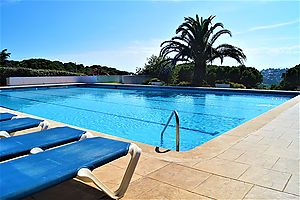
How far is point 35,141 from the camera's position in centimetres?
288

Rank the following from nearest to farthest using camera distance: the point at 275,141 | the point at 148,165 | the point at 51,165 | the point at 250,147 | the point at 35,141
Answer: the point at 51,165
the point at 35,141
the point at 148,165
the point at 250,147
the point at 275,141

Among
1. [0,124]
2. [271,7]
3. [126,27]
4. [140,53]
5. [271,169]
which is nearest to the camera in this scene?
[271,169]

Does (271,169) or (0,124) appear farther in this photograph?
(0,124)

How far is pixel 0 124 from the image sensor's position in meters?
3.85

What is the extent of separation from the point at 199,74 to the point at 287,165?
15509 mm

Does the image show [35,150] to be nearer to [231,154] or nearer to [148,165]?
[148,165]

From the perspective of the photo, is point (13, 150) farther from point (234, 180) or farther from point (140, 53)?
point (140, 53)

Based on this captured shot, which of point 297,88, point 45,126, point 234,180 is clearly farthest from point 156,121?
point 297,88

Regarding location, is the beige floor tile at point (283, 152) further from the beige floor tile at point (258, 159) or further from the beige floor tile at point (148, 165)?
the beige floor tile at point (148, 165)

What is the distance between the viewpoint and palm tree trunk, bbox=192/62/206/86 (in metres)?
18.2

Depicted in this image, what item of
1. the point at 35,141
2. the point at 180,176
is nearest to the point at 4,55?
the point at 35,141

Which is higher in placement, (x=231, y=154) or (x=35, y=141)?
(x=35, y=141)

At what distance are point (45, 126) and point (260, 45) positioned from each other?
1411 centimetres

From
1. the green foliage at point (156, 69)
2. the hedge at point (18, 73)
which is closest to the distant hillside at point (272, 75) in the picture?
the green foliage at point (156, 69)
